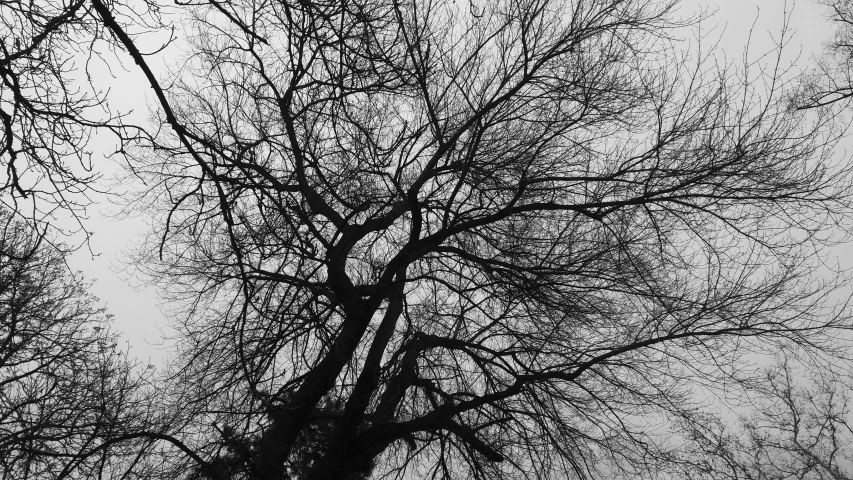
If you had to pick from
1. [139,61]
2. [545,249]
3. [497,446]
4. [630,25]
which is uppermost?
[630,25]

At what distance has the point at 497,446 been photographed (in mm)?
7070

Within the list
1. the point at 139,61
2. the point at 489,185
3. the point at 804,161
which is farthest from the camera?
the point at 489,185

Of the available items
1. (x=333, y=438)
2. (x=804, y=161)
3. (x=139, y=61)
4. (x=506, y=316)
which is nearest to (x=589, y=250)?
(x=506, y=316)

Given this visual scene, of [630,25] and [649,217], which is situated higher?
[630,25]

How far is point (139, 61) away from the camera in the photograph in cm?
249

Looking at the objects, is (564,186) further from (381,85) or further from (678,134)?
(381,85)

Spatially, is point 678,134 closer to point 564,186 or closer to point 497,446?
point 564,186

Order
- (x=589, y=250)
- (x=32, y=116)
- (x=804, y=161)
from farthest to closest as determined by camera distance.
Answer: (x=589, y=250)
(x=804, y=161)
(x=32, y=116)

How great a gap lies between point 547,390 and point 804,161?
354cm

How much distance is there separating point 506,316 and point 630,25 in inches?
140

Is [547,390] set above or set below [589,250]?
below

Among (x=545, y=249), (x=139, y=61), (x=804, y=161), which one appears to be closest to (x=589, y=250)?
(x=545, y=249)

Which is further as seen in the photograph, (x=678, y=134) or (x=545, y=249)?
(x=545, y=249)

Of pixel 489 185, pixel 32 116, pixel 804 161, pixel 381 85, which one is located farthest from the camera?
pixel 489 185
